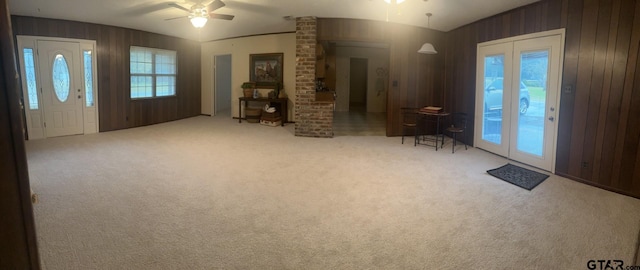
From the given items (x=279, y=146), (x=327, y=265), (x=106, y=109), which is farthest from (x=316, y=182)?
(x=106, y=109)

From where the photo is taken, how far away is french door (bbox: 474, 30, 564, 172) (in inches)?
192

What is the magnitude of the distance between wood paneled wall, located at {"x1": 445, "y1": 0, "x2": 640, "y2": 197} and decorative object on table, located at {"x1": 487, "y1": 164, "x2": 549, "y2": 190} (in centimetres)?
38

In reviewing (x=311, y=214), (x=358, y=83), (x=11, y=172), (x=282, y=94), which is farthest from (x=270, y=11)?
(x=358, y=83)

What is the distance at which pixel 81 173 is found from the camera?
4613 mm

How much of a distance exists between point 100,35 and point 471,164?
307 inches

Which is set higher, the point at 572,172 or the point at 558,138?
the point at 558,138

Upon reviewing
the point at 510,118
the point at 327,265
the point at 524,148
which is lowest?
the point at 327,265

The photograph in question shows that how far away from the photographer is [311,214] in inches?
131

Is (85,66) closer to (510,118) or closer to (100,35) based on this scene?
(100,35)

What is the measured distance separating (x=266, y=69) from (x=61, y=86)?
4.65 metres

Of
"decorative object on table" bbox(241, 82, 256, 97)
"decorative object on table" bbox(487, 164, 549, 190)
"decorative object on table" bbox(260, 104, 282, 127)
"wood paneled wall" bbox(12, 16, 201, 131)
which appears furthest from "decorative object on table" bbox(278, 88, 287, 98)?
"decorative object on table" bbox(487, 164, 549, 190)

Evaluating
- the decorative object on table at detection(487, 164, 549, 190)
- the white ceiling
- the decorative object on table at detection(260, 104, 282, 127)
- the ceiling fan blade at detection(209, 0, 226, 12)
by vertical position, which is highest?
the white ceiling

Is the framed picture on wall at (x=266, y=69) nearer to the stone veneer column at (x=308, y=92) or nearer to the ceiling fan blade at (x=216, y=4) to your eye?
the stone veneer column at (x=308, y=92)

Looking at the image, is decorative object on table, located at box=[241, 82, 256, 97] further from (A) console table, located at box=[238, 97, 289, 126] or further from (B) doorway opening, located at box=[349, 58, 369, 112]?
(B) doorway opening, located at box=[349, 58, 369, 112]
